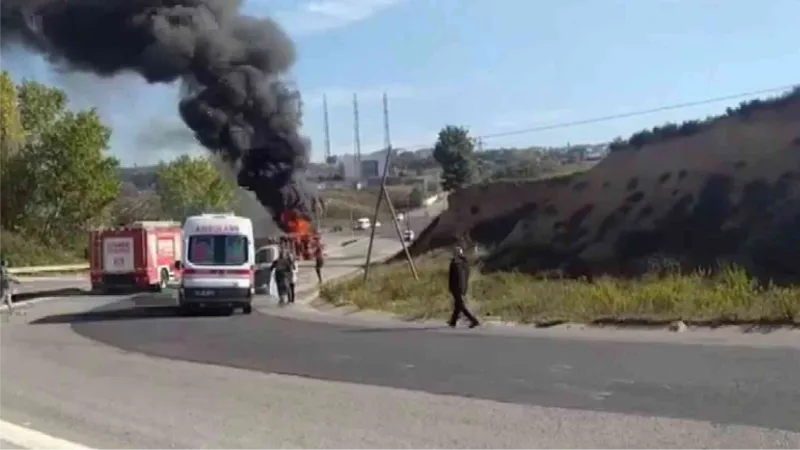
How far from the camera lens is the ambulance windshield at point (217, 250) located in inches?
1148

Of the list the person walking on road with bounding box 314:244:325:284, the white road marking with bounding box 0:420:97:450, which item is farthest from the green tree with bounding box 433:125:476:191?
the white road marking with bounding box 0:420:97:450

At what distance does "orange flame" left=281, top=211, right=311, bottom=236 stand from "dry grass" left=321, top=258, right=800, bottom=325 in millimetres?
11070

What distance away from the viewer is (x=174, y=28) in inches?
1521

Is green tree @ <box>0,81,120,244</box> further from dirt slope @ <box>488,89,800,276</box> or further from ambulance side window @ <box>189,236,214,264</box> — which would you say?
ambulance side window @ <box>189,236,214,264</box>

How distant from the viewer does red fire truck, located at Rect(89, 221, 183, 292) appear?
45.8 metres

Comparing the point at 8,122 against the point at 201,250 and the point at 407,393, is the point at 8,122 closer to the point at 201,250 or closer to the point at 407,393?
the point at 201,250

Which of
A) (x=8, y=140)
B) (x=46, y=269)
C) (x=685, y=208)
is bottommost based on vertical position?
(x=46, y=269)

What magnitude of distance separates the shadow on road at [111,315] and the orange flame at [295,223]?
37.3 feet

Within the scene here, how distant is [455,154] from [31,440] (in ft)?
271

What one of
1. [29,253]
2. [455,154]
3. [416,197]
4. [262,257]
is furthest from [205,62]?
[416,197]

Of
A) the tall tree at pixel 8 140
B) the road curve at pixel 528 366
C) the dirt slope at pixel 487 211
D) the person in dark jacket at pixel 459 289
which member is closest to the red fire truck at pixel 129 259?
the dirt slope at pixel 487 211

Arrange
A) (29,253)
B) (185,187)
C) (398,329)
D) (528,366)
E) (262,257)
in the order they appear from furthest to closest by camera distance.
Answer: (185,187)
(29,253)
(262,257)
(398,329)
(528,366)

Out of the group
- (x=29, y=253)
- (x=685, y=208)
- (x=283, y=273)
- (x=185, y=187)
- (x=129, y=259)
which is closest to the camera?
(x=283, y=273)

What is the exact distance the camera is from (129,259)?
4603 centimetres
